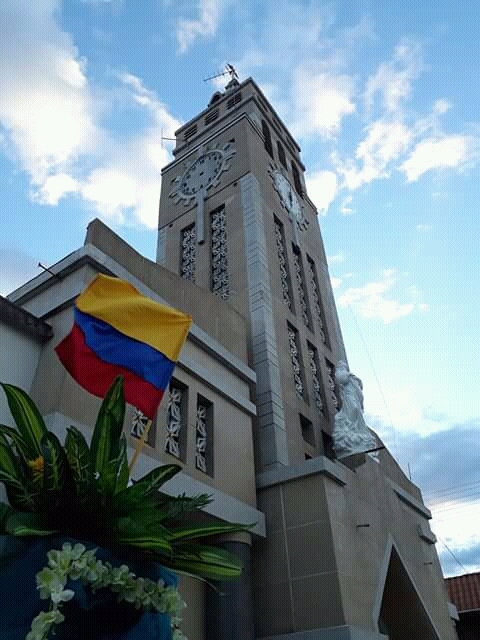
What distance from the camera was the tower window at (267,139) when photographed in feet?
68.8

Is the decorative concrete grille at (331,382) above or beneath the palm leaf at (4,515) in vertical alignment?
above

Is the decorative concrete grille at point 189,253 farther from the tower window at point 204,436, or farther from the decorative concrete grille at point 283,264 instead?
the tower window at point 204,436

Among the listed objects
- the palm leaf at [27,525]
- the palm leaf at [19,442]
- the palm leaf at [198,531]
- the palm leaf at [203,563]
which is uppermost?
the palm leaf at [19,442]

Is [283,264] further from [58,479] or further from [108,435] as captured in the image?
[58,479]

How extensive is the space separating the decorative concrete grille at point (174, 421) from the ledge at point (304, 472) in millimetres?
2244

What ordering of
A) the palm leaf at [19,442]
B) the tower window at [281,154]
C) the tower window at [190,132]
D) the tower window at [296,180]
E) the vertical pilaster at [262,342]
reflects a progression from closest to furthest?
the palm leaf at [19,442]
the vertical pilaster at [262,342]
the tower window at [281,154]
the tower window at [296,180]
the tower window at [190,132]

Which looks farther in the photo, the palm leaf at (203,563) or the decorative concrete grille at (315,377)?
the decorative concrete grille at (315,377)

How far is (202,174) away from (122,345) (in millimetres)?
14740

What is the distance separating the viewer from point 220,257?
16.4 meters

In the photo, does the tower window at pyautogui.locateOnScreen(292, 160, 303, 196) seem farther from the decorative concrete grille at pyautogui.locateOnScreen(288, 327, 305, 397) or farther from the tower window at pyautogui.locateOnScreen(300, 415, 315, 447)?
the tower window at pyautogui.locateOnScreen(300, 415, 315, 447)

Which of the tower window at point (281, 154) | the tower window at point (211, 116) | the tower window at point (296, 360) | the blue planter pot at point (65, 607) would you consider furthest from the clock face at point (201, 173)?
the blue planter pot at point (65, 607)

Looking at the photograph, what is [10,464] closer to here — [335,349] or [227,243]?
[227,243]

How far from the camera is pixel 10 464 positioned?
12.0 feet

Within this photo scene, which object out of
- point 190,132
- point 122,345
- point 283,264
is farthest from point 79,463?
point 190,132
